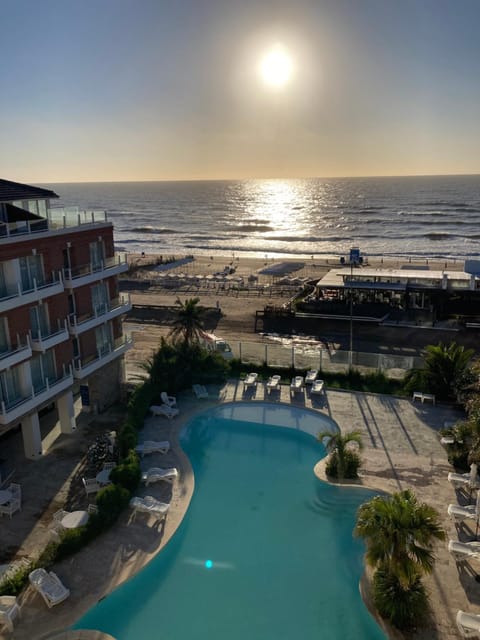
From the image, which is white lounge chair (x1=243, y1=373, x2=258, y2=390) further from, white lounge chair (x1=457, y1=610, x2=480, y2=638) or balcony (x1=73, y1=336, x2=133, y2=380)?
white lounge chair (x1=457, y1=610, x2=480, y2=638)

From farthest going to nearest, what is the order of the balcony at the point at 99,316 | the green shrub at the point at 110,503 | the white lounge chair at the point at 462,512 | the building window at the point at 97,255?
the building window at the point at 97,255 < the balcony at the point at 99,316 < the green shrub at the point at 110,503 < the white lounge chair at the point at 462,512

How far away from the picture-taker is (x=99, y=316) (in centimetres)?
2417

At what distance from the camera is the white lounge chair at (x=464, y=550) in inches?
582

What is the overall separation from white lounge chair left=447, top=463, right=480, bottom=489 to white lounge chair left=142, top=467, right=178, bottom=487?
1021cm

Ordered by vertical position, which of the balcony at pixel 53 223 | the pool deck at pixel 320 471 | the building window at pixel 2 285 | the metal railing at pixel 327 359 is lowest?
the pool deck at pixel 320 471

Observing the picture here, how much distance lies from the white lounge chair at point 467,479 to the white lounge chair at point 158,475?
1021 centimetres

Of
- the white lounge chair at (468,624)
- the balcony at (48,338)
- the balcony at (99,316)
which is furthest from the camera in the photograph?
the balcony at (99,316)

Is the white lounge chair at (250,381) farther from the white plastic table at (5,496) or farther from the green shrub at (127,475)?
the white plastic table at (5,496)

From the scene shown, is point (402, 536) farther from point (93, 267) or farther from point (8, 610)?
point (93, 267)

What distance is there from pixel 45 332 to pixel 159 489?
7901 mm

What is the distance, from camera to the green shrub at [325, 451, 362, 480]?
19.2 metres

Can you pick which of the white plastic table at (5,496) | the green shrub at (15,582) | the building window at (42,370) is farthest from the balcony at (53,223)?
the green shrub at (15,582)

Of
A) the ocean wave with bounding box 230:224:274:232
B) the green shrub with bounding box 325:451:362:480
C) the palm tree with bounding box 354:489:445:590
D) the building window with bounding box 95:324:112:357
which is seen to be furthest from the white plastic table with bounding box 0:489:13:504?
the ocean wave with bounding box 230:224:274:232

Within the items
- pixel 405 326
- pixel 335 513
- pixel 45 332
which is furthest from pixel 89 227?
pixel 405 326
